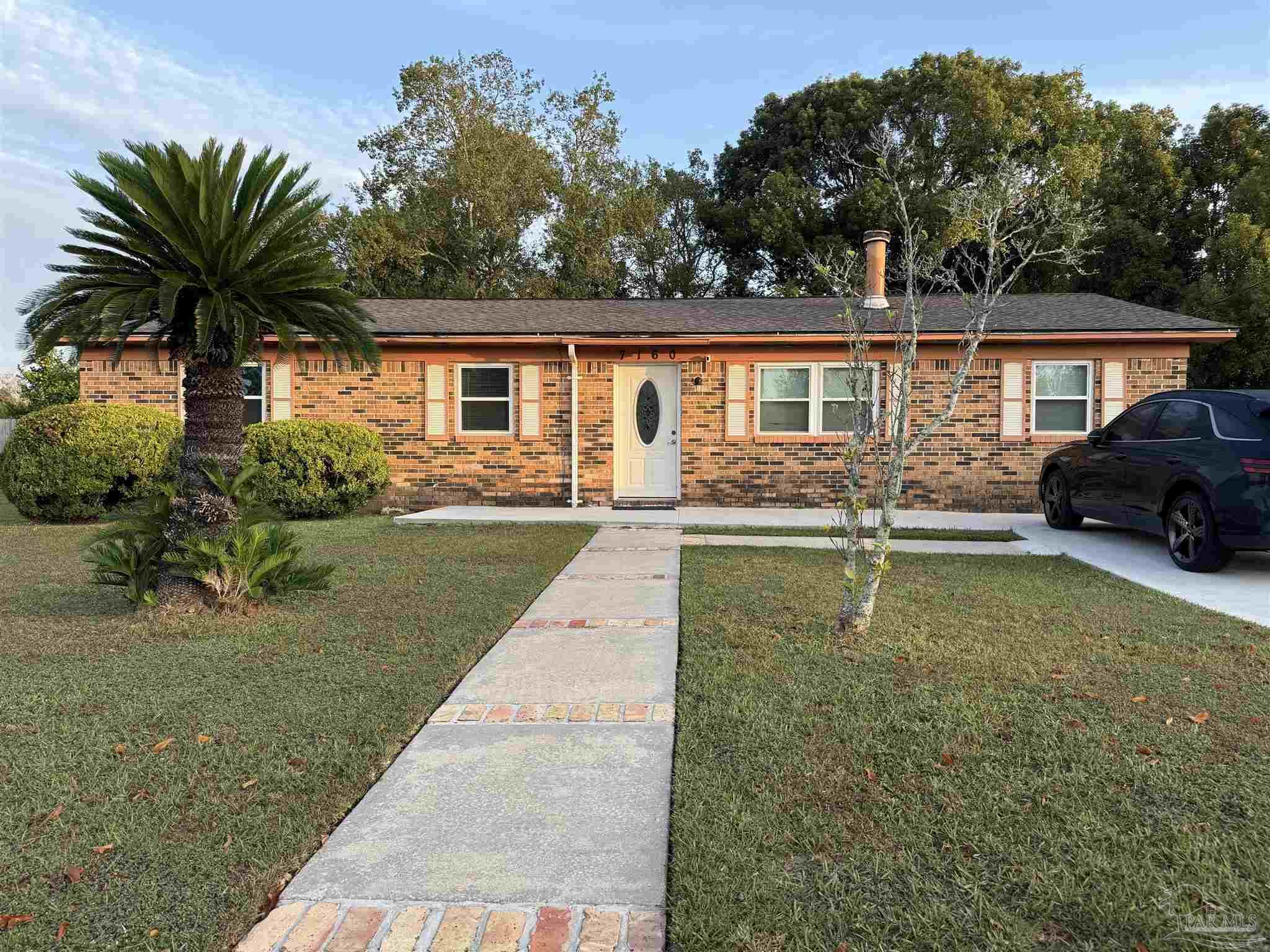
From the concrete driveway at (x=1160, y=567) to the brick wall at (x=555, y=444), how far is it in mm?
3053

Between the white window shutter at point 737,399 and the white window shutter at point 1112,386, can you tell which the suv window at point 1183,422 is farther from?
the white window shutter at point 737,399

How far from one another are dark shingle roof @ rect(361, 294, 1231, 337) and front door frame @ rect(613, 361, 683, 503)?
588 millimetres

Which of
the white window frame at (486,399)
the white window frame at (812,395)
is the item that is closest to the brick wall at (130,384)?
the white window frame at (486,399)

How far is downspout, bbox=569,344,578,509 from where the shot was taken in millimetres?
12391

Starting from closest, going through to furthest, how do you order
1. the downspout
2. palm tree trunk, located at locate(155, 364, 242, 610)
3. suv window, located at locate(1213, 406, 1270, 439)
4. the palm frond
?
the palm frond
palm tree trunk, located at locate(155, 364, 242, 610)
suv window, located at locate(1213, 406, 1270, 439)
the downspout

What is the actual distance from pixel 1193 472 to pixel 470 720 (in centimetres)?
674

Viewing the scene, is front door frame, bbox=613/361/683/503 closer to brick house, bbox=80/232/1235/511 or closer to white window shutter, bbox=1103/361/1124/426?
brick house, bbox=80/232/1235/511

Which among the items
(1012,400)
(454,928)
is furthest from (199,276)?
(1012,400)

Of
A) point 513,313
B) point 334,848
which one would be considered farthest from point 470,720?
point 513,313

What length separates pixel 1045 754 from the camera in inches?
118

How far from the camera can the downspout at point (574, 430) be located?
12.4 meters

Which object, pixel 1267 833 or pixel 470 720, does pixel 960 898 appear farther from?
pixel 470 720

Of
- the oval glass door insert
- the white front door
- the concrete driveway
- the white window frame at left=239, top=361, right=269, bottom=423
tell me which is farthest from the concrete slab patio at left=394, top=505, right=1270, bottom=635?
the white window frame at left=239, top=361, right=269, bottom=423

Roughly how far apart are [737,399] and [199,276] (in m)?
8.70
